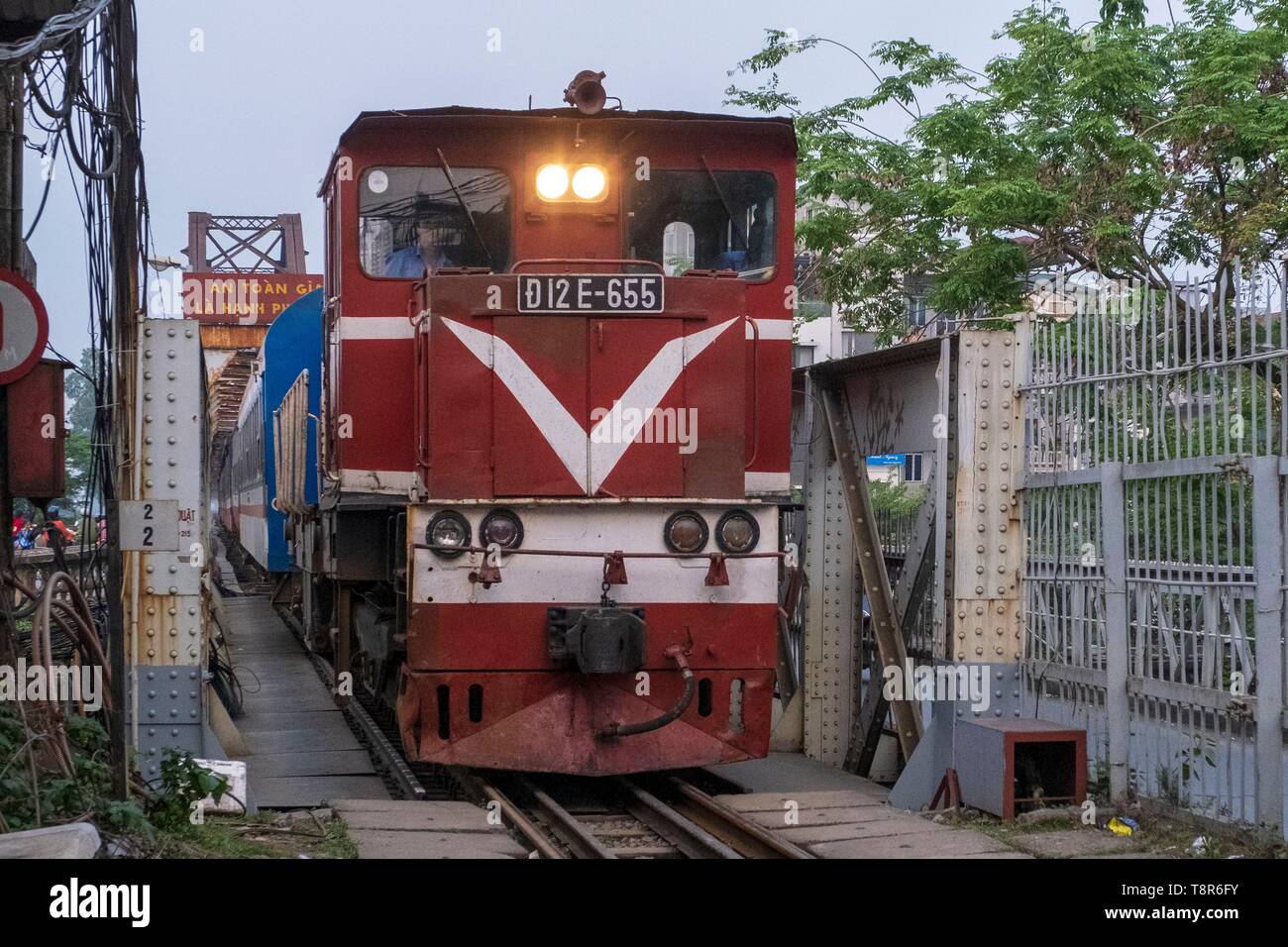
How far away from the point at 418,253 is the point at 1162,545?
4468 millimetres

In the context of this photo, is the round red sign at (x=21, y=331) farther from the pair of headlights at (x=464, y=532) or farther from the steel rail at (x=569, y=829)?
the steel rail at (x=569, y=829)

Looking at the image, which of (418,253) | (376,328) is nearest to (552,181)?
(418,253)

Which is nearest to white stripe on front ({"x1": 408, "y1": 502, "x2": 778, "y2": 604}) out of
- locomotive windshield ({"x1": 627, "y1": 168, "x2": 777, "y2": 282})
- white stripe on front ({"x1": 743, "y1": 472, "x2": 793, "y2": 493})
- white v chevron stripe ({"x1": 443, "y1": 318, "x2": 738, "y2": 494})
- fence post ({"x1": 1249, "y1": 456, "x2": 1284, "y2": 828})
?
white v chevron stripe ({"x1": 443, "y1": 318, "x2": 738, "y2": 494})

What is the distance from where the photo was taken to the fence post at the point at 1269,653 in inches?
251

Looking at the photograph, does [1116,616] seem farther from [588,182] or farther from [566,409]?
[588,182]

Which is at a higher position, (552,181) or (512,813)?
(552,181)

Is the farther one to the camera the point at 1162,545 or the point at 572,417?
the point at 572,417

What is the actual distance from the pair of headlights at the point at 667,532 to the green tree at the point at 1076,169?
961cm

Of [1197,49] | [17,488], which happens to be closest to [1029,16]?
[1197,49]

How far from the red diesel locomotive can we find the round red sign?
78.1 inches

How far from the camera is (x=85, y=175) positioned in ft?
25.7

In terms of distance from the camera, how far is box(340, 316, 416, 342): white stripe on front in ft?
29.2

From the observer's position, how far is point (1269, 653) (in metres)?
6.38
